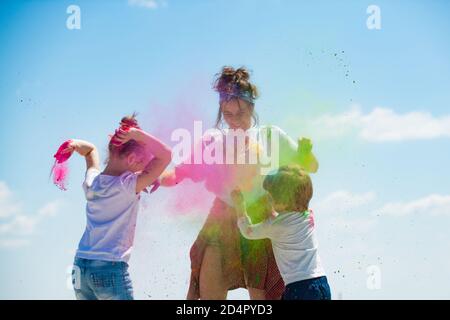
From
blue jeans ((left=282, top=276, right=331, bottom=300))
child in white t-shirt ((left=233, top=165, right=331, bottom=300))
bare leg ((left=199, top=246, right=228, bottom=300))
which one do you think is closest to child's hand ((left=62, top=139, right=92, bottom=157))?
bare leg ((left=199, top=246, right=228, bottom=300))

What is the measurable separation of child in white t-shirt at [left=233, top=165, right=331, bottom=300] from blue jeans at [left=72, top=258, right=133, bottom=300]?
982 millimetres

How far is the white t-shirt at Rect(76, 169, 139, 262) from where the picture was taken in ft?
17.3

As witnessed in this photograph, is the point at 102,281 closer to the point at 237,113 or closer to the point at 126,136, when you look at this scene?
the point at 126,136

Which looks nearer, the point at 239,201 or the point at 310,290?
the point at 310,290

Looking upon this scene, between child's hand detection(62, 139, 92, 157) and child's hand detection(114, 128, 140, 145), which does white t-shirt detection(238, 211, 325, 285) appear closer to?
child's hand detection(114, 128, 140, 145)

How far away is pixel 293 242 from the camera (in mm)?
5359

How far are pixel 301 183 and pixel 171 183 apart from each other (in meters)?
1.12

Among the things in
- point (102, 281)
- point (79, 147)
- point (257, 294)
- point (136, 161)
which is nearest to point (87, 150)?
point (79, 147)

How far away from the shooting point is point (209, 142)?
235 inches

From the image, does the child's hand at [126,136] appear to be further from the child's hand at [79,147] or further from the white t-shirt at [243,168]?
the white t-shirt at [243,168]

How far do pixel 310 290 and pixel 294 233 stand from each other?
1.40 ft

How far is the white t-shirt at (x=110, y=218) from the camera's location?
5.26 metres

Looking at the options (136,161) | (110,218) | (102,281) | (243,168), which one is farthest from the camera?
(243,168)

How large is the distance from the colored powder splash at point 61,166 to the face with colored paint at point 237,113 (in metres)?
1.27
